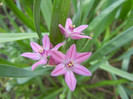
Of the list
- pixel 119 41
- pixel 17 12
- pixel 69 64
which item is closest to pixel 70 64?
pixel 69 64

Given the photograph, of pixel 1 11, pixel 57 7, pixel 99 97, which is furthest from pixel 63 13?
pixel 1 11

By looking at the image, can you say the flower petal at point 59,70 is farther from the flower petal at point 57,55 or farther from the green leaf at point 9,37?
the green leaf at point 9,37

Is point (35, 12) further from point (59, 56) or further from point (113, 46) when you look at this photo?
point (113, 46)

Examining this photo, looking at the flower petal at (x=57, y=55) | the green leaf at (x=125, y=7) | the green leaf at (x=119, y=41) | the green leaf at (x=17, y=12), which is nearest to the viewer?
the flower petal at (x=57, y=55)

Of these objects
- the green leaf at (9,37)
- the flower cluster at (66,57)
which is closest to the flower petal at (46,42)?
the flower cluster at (66,57)

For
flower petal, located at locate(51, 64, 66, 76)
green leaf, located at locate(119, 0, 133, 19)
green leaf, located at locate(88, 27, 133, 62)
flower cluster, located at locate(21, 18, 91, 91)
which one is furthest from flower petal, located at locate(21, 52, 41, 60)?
green leaf, located at locate(119, 0, 133, 19)

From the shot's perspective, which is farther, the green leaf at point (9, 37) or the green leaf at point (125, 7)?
the green leaf at point (125, 7)
